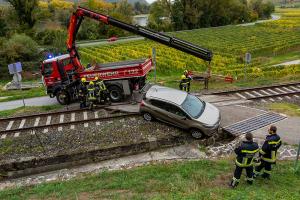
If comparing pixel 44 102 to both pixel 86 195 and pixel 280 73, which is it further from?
pixel 280 73

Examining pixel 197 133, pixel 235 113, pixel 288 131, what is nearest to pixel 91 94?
pixel 197 133

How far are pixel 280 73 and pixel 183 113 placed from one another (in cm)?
1456

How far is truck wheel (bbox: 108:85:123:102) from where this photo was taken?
716 inches

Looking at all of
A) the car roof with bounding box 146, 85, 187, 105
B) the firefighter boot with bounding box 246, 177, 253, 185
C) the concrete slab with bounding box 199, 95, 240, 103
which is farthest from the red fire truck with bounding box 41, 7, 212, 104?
the firefighter boot with bounding box 246, 177, 253, 185

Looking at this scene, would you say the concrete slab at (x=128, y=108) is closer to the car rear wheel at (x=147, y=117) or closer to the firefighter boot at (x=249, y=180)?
the car rear wheel at (x=147, y=117)

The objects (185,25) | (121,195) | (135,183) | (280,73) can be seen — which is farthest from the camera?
(185,25)

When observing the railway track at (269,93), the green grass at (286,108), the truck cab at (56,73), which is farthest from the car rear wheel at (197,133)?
the truck cab at (56,73)

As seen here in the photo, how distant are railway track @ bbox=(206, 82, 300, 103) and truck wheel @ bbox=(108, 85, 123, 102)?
499 centimetres

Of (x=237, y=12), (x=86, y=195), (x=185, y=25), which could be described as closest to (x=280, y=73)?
(x=86, y=195)

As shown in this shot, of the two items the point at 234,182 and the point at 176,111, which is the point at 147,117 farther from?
the point at 234,182

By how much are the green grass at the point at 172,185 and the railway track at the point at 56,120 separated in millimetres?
4792

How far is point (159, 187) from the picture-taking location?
930cm

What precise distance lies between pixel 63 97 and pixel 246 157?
12.4 meters

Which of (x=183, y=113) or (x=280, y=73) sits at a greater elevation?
(x=183, y=113)
